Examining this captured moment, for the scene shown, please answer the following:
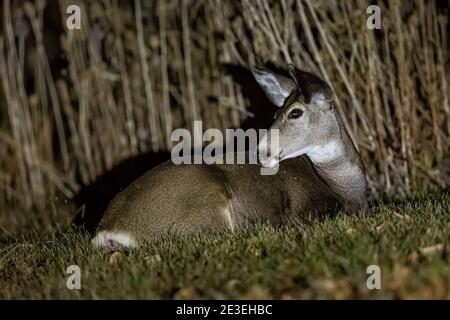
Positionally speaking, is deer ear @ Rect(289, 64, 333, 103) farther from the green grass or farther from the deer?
the green grass

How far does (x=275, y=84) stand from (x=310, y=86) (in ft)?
2.04

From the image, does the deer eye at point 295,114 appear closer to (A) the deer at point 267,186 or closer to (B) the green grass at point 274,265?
(A) the deer at point 267,186

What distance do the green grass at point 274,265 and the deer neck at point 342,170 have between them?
741mm

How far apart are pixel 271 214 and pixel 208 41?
254cm

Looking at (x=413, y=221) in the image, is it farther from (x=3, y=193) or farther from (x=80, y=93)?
(x=3, y=193)

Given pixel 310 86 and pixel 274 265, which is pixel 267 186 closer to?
pixel 310 86

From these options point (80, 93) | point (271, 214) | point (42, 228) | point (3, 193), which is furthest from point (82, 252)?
point (3, 193)

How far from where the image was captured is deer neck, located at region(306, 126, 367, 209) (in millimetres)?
5734

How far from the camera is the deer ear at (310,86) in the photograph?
5434mm

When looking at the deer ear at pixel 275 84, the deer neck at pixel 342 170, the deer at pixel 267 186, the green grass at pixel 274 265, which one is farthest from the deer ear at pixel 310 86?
the green grass at pixel 274 265

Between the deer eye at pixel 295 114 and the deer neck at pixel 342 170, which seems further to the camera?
the deer neck at pixel 342 170

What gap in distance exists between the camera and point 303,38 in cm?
716

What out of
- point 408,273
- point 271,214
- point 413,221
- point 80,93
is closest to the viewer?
point 408,273

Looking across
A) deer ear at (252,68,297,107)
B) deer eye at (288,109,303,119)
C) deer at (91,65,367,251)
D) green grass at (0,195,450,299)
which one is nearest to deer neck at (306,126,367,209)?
deer at (91,65,367,251)
